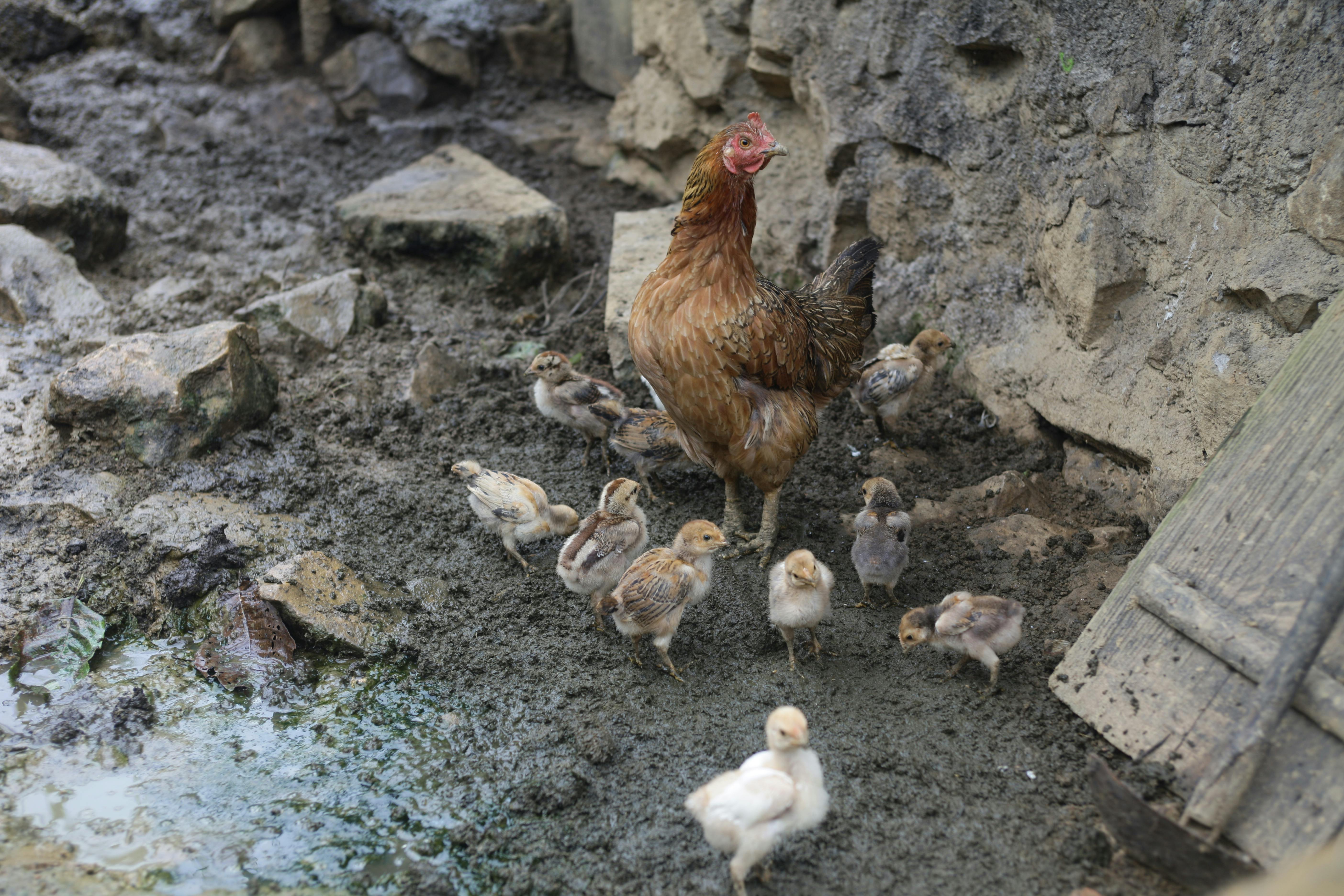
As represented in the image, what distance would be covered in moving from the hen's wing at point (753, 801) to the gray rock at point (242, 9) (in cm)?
937

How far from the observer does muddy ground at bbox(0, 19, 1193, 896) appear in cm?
310

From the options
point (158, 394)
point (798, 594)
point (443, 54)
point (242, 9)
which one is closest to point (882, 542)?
point (798, 594)

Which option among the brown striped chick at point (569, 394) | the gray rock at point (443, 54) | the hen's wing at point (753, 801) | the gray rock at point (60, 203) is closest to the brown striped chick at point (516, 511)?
the brown striped chick at point (569, 394)

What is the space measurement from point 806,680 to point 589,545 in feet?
3.73

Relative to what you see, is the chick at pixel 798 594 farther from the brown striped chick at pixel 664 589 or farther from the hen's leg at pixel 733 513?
the hen's leg at pixel 733 513

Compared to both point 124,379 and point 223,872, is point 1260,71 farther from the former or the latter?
point 124,379

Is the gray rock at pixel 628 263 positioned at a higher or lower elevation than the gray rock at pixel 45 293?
higher

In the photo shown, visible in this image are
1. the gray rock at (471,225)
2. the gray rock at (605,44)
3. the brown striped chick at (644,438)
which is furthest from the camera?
the gray rock at (605,44)

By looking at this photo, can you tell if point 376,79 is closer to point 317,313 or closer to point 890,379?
point 317,313

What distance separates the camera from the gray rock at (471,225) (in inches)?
273

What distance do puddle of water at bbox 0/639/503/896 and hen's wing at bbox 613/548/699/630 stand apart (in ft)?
2.72

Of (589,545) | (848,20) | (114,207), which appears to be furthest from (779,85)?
(114,207)

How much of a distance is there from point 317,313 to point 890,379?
3.82 meters

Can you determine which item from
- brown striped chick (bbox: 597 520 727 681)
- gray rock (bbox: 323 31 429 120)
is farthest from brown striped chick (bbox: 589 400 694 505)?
gray rock (bbox: 323 31 429 120)
